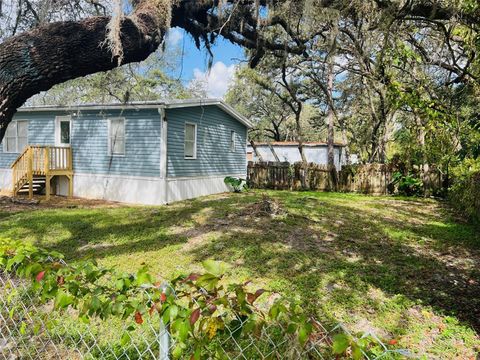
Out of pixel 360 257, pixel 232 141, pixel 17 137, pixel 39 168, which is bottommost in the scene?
pixel 360 257

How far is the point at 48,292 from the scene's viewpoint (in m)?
1.67

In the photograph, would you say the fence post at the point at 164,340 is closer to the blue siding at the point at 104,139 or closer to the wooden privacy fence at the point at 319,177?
the blue siding at the point at 104,139

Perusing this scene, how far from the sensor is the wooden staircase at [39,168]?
39.7ft

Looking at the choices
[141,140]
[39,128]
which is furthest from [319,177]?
[39,128]

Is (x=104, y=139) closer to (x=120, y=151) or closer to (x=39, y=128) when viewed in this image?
(x=120, y=151)

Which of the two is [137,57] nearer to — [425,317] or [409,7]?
[409,7]

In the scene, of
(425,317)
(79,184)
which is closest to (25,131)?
(79,184)

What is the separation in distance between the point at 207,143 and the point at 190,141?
1087mm

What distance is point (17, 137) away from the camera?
1399 cm

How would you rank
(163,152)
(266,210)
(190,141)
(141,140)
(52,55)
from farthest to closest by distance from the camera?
(190,141), (141,140), (163,152), (266,210), (52,55)

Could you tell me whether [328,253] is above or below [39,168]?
below

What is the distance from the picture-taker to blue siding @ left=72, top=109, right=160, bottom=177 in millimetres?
11461

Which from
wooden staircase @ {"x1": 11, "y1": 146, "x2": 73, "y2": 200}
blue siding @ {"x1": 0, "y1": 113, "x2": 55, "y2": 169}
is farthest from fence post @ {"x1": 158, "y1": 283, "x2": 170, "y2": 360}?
blue siding @ {"x1": 0, "y1": 113, "x2": 55, "y2": 169}

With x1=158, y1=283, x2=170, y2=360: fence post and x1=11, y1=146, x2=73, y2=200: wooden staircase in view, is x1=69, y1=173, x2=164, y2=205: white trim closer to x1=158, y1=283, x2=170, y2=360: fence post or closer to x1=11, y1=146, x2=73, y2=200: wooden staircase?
x1=11, y1=146, x2=73, y2=200: wooden staircase
